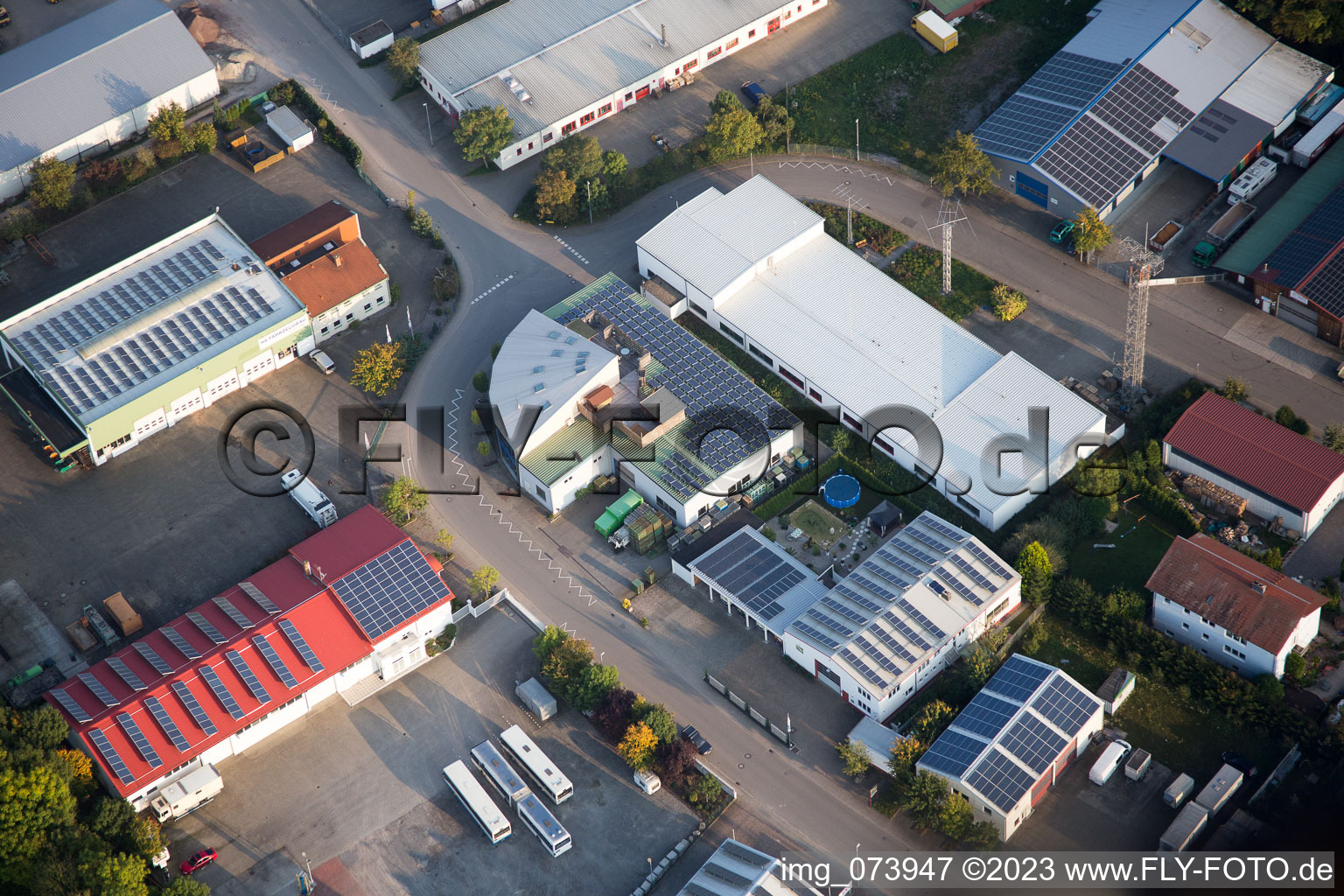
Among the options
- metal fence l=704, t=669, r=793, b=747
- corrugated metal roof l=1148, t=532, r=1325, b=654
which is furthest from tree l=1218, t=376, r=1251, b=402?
metal fence l=704, t=669, r=793, b=747

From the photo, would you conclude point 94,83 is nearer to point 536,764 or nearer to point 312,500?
point 312,500

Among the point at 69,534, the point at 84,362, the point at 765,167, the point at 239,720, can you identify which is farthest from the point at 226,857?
the point at 765,167

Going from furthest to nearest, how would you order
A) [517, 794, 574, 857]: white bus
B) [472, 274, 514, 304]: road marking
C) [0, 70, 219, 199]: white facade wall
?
[0, 70, 219, 199]: white facade wall → [472, 274, 514, 304]: road marking → [517, 794, 574, 857]: white bus

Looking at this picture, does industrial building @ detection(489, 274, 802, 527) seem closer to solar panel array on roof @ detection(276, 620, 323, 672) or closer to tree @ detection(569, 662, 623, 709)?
tree @ detection(569, 662, 623, 709)

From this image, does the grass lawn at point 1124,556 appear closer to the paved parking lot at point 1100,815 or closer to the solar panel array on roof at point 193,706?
the paved parking lot at point 1100,815

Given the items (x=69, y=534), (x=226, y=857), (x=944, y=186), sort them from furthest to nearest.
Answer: (x=944, y=186)
(x=69, y=534)
(x=226, y=857)

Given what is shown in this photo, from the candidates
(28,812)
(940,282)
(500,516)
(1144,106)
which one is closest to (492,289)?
(500,516)

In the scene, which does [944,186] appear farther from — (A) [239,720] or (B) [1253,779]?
(A) [239,720]

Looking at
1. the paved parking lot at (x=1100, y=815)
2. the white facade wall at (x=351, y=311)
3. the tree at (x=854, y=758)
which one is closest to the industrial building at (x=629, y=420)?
the white facade wall at (x=351, y=311)
